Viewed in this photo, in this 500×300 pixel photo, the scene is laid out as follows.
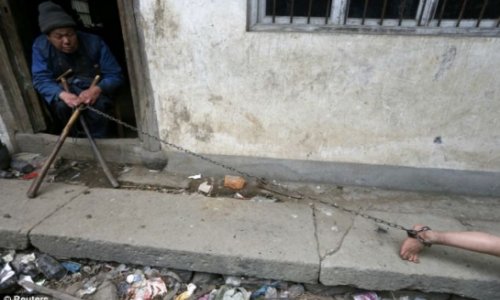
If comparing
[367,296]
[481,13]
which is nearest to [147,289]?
[367,296]

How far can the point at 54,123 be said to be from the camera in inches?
158

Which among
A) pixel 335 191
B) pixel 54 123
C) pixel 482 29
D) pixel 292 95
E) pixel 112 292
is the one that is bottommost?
pixel 112 292

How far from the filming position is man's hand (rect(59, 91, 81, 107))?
9.74ft

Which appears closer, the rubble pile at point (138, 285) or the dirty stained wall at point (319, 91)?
the rubble pile at point (138, 285)

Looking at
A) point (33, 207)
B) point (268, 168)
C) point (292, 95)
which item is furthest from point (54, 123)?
point (292, 95)

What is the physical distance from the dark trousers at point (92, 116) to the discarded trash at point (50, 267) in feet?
4.68

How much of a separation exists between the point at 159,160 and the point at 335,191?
2013mm

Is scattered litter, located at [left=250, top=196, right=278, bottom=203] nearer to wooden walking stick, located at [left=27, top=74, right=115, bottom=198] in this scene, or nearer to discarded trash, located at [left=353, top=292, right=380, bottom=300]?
discarded trash, located at [left=353, top=292, right=380, bottom=300]

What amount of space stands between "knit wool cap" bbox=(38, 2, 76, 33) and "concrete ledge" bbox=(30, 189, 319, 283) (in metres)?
1.67

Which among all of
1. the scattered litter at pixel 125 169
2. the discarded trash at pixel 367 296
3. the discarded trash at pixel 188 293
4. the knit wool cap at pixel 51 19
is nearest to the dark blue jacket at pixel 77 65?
the knit wool cap at pixel 51 19

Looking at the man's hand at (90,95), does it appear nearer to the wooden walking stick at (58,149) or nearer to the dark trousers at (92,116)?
the wooden walking stick at (58,149)

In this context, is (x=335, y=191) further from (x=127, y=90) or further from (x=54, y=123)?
(x=127, y=90)

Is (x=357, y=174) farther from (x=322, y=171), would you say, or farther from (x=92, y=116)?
(x=92, y=116)

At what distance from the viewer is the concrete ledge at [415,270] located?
2252 millimetres
